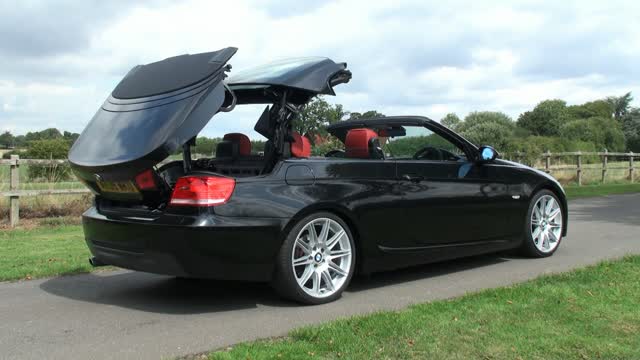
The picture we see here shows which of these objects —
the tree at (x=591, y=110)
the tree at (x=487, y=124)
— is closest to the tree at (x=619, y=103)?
the tree at (x=591, y=110)

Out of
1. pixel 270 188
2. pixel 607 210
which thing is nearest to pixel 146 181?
pixel 270 188

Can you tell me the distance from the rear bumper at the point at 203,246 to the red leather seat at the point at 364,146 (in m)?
1.37

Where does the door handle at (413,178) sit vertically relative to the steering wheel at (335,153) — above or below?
below

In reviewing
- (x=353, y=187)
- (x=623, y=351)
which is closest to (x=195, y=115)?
(x=353, y=187)

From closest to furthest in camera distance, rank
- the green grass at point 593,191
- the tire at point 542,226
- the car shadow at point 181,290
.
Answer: the car shadow at point 181,290, the tire at point 542,226, the green grass at point 593,191

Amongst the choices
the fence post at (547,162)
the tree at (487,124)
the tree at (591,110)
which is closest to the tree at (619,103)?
the tree at (591,110)

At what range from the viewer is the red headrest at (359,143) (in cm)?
591

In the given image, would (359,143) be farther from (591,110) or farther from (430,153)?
(591,110)

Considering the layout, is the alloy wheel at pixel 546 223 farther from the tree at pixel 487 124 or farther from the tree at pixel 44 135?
the tree at pixel 487 124

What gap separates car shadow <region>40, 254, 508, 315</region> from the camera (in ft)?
17.2

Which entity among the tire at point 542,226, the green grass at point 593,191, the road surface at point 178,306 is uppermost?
the tire at point 542,226

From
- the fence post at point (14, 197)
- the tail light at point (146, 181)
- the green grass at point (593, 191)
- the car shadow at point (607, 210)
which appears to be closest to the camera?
the tail light at point (146, 181)

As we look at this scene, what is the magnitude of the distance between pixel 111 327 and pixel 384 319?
1957 millimetres

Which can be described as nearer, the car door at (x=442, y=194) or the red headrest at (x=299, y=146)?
the red headrest at (x=299, y=146)
